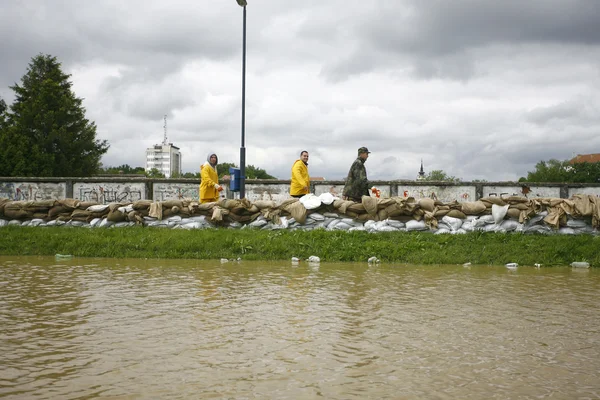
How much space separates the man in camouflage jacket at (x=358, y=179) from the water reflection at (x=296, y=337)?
5.51 meters

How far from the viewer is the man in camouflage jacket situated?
12.9 metres

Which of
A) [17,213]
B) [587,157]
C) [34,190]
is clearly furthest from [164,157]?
[17,213]

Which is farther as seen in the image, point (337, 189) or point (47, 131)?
point (47, 131)

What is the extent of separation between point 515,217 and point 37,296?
931 cm

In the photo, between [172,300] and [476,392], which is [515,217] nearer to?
[172,300]

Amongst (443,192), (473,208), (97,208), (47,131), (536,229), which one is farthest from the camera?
(47,131)

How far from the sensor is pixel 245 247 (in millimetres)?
10531

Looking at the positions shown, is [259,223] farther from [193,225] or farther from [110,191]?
[110,191]

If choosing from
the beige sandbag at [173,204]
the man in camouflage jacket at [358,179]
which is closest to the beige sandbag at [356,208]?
the man in camouflage jacket at [358,179]

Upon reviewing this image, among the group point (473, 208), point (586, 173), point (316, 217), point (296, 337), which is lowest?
point (296, 337)

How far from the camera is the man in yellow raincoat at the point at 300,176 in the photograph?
13375mm

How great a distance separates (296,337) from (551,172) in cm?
10283

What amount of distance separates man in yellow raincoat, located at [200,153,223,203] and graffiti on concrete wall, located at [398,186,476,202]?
7.64 meters

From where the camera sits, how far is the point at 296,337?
169 inches
